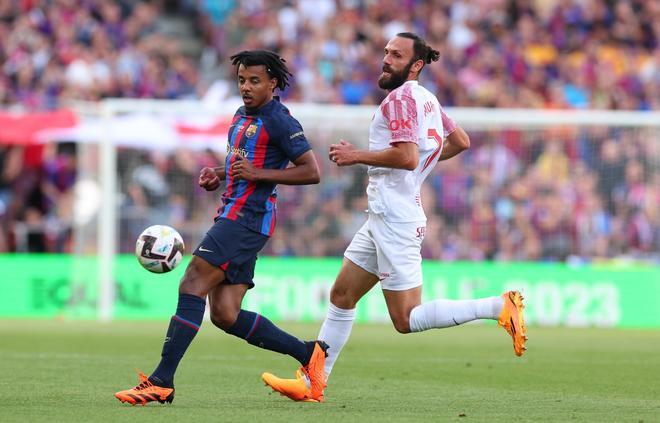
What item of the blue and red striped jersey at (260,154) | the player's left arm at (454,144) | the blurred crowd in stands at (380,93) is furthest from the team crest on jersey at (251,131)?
the blurred crowd in stands at (380,93)

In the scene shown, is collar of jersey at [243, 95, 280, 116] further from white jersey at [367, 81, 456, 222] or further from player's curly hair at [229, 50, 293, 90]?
white jersey at [367, 81, 456, 222]

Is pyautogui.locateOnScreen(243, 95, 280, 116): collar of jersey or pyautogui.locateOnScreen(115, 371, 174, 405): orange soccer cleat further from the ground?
pyautogui.locateOnScreen(243, 95, 280, 116): collar of jersey

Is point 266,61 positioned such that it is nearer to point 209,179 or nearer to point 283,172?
point 283,172

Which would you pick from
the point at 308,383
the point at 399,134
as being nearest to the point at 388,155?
the point at 399,134

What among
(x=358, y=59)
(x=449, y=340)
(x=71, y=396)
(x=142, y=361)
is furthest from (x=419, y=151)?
(x=358, y=59)

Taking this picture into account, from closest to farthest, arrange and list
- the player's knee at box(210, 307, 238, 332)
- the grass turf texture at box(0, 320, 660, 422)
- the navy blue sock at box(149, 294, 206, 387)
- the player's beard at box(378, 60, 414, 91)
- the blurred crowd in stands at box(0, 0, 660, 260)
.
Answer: the grass turf texture at box(0, 320, 660, 422), the navy blue sock at box(149, 294, 206, 387), the player's knee at box(210, 307, 238, 332), the player's beard at box(378, 60, 414, 91), the blurred crowd in stands at box(0, 0, 660, 260)

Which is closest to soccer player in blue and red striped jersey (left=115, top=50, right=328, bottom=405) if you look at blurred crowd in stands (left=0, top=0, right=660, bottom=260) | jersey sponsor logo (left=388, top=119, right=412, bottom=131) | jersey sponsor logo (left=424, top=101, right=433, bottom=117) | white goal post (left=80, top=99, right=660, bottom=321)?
jersey sponsor logo (left=388, top=119, right=412, bottom=131)

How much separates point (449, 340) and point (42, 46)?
34.6 ft

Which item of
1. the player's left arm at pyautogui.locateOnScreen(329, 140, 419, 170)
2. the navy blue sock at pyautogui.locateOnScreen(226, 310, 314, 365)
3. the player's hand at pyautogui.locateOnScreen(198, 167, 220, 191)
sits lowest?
the navy blue sock at pyautogui.locateOnScreen(226, 310, 314, 365)

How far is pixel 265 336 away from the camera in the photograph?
905 centimetres

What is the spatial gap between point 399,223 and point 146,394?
6.47 ft

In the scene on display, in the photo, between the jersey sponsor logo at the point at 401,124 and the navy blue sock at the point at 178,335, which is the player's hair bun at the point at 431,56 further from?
the navy blue sock at the point at 178,335

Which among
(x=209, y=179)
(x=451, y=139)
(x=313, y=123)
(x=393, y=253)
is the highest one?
(x=313, y=123)

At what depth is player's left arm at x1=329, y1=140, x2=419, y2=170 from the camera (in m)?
8.63
